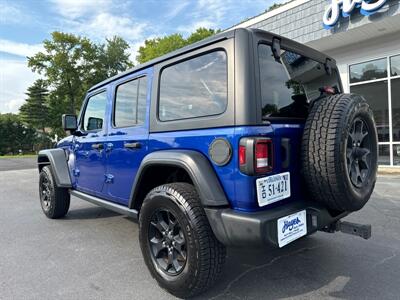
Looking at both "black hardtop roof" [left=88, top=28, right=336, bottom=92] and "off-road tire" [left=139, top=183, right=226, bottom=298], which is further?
"black hardtop roof" [left=88, top=28, right=336, bottom=92]

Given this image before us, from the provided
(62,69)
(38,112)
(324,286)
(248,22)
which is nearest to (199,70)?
(324,286)

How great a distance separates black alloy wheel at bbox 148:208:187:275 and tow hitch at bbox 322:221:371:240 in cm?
130

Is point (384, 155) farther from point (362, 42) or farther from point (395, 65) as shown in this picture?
point (362, 42)

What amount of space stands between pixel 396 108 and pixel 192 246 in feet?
33.4

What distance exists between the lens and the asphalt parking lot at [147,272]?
2.77m

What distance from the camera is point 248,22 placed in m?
12.6

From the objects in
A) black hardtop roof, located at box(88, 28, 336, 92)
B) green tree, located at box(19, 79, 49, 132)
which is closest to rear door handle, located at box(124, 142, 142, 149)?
black hardtop roof, located at box(88, 28, 336, 92)

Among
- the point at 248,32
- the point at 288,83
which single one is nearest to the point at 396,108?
the point at 288,83

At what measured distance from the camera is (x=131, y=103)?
357cm

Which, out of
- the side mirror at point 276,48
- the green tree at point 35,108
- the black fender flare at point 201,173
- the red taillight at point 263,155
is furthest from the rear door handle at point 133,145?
the green tree at point 35,108

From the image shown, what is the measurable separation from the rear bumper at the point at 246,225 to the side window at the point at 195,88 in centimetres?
77

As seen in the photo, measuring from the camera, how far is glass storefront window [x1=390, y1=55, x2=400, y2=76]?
32.6 ft

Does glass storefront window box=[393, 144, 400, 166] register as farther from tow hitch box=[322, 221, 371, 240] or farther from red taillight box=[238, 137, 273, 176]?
red taillight box=[238, 137, 273, 176]

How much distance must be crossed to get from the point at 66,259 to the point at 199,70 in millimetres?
2456
